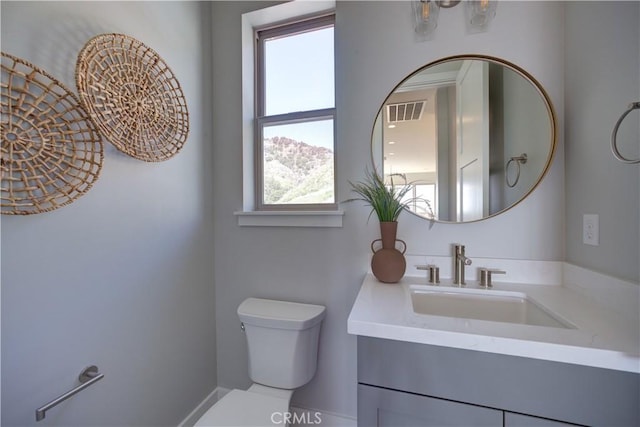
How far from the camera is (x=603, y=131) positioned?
864 mm

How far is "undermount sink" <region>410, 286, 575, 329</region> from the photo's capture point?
0.99m

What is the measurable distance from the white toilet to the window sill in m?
0.45

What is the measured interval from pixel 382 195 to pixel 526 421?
85 cm

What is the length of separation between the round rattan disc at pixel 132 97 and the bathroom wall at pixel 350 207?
13.5 inches

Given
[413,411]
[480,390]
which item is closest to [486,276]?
[480,390]

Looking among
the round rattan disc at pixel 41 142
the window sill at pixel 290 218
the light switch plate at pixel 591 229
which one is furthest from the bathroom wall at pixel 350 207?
the round rattan disc at pixel 41 142

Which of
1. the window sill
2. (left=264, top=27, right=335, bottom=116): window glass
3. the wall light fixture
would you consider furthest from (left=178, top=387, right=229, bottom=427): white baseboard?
the wall light fixture

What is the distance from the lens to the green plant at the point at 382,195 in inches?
46.5

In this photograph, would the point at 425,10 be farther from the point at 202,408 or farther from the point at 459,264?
the point at 202,408

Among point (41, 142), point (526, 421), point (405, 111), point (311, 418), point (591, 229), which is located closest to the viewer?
point (526, 421)

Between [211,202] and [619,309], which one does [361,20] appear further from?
[619,309]

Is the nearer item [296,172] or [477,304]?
[477,304]

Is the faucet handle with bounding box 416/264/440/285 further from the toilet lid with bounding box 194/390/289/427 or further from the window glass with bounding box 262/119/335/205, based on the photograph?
the toilet lid with bounding box 194/390/289/427

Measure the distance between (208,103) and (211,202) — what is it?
24.0 inches
